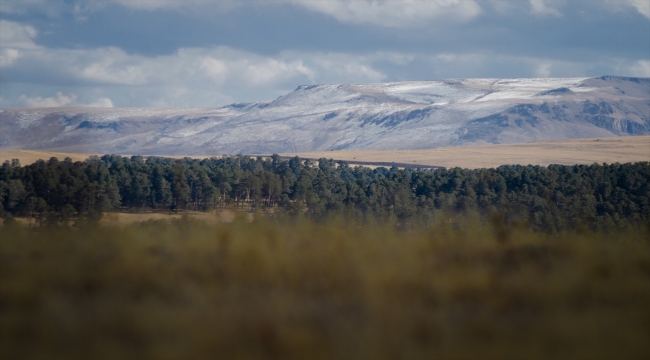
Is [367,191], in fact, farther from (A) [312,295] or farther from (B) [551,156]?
(B) [551,156]

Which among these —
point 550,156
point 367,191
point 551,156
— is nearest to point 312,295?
point 367,191

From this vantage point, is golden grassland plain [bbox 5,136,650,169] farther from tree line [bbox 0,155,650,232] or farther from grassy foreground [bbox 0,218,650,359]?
grassy foreground [bbox 0,218,650,359]

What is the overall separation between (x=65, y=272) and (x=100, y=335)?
226 cm

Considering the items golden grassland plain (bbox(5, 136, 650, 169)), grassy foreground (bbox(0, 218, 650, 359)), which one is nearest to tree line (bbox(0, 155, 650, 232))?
grassy foreground (bbox(0, 218, 650, 359))

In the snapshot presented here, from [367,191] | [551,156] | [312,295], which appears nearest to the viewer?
[312,295]

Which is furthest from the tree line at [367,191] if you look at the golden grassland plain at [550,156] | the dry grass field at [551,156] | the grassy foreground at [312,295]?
the dry grass field at [551,156]

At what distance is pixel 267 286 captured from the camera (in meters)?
7.94

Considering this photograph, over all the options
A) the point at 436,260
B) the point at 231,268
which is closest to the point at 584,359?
the point at 436,260

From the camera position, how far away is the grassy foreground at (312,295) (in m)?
Result: 5.96

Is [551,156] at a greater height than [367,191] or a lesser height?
greater

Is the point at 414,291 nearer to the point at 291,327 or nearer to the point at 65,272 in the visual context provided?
the point at 291,327

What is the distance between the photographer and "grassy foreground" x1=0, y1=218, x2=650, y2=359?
235 inches

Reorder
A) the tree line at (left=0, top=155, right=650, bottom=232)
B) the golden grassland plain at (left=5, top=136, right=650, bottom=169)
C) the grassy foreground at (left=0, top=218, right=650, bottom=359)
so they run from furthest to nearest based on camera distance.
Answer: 1. the golden grassland plain at (left=5, top=136, right=650, bottom=169)
2. the tree line at (left=0, top=155, right=650, bottom=232)
3. the grassy foreground at (left=0, top=218, right=650, bottom=359)

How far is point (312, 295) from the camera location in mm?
7676
